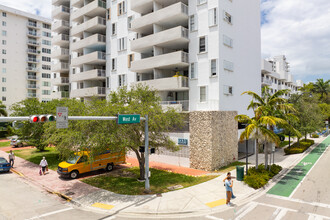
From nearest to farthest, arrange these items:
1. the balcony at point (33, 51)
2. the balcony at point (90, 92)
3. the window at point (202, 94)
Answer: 1. the window at point (202, 94)
2. the balcony at point (90, 92)
3. the balcony at point (33, 51)

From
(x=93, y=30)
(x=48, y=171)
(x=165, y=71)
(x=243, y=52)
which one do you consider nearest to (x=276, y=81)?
(x=243, y=52)

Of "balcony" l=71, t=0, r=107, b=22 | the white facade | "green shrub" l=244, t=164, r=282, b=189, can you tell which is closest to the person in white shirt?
"green shrub" l=244, t=164, r=282, b=189

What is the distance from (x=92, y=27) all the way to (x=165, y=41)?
1685cm

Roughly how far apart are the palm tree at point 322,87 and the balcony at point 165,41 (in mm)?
60470

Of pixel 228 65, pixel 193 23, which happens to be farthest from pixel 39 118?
pixel 193 23

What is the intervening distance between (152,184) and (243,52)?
19454 mm

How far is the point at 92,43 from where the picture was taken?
116ft

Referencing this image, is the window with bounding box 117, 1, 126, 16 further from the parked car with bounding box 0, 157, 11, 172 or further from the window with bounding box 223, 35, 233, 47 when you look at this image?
the parked car with bounding box 0, 157, 11, 172

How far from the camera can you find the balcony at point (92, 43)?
34.8m

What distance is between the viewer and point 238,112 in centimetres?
2577

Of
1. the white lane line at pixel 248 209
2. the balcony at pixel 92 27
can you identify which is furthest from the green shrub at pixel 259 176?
the balcony at pixel 92 27

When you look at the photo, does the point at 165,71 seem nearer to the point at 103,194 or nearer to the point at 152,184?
the point at 152,184

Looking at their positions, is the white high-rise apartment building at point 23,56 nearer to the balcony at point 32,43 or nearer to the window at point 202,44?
the balcony at point 32,43

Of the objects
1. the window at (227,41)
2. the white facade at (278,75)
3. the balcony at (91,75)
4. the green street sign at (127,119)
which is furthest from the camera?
the white facade at (278,75)
